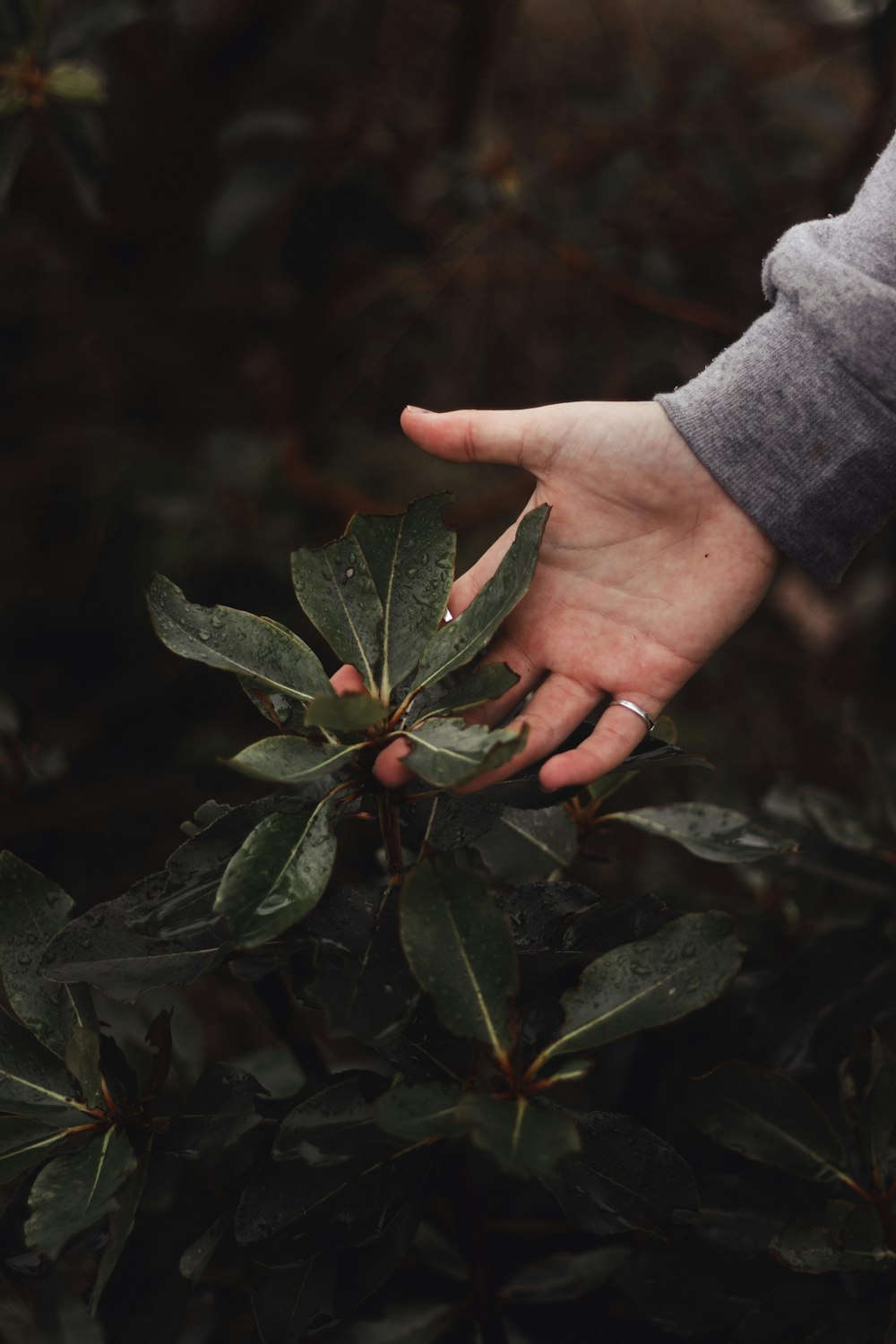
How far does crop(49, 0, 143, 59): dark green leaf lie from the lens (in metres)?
1.44

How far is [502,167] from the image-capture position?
2074mm

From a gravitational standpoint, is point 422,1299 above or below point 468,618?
below

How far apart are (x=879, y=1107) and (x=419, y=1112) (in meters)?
0.43

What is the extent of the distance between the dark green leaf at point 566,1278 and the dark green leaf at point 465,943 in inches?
17.3

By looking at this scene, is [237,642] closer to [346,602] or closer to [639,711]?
[346,602]

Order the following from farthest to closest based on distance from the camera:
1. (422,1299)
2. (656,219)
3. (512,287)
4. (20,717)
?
(512,287) < (656,219) < (20,717) < (422,1299)

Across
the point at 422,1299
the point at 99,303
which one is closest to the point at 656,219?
the point at 99,303

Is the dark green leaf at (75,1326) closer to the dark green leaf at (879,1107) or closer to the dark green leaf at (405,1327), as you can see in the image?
the dark green leaf at (405,1327)

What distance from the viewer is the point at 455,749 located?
2.32 feet

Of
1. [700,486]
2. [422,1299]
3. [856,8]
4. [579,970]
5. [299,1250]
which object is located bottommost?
[422,1299]

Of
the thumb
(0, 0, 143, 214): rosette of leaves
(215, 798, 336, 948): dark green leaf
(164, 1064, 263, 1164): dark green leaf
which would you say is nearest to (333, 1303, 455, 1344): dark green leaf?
(164, 1064, 263, 1164): dark green leaf

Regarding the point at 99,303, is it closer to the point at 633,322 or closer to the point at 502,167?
the point at 502,167

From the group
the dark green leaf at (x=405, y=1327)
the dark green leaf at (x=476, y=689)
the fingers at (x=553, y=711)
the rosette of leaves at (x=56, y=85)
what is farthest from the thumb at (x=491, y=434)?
the dark green leaf at (x=405, y=1327)

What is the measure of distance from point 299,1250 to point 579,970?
0.98 feet
